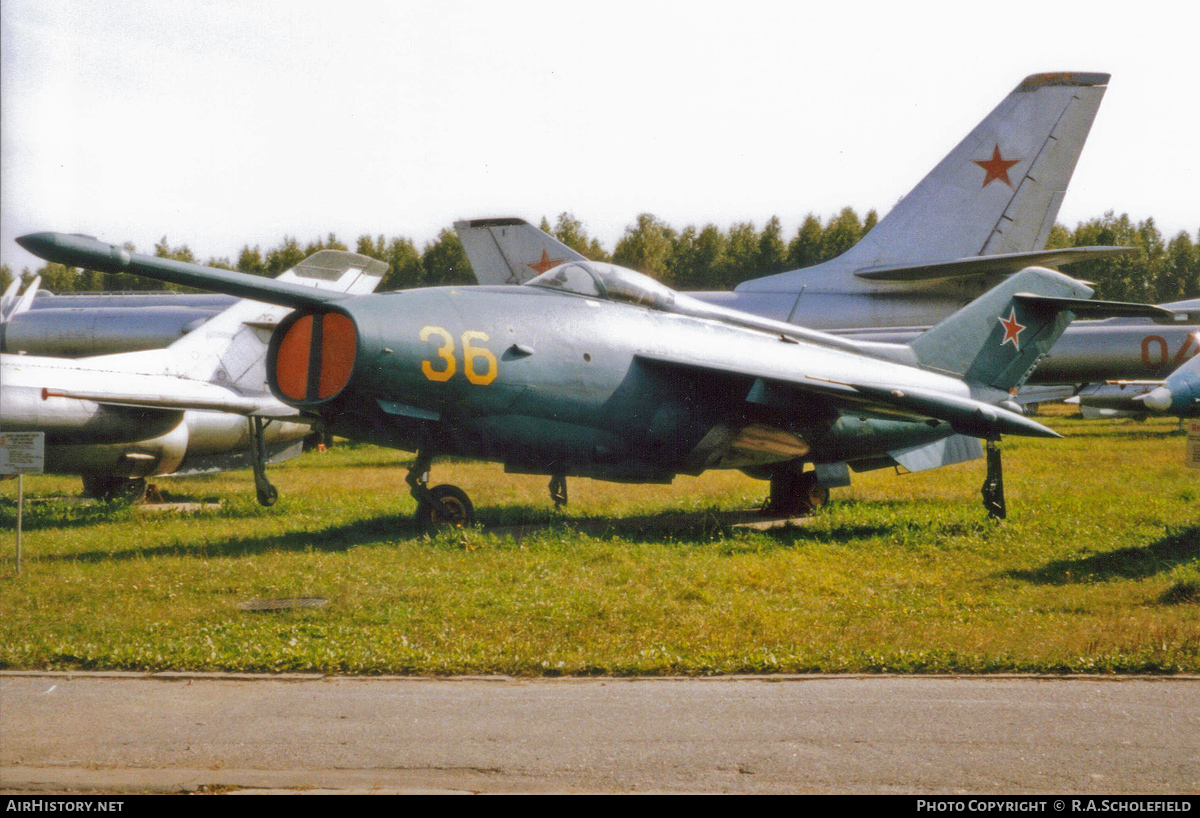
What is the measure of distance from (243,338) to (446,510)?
228 inches

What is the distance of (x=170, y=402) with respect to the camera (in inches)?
506

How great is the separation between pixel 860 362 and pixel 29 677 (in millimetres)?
9305

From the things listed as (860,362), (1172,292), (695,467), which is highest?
(1172,292)

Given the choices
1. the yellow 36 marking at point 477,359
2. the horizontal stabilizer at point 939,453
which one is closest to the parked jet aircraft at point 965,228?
the horizontal stabilizer at point 939,453

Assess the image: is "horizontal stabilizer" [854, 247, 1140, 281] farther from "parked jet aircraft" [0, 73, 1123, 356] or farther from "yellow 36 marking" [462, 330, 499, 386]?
"yellow 36 marking" [462, 330, 499, 386]

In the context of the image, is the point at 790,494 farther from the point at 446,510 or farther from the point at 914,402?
the point at 446,510

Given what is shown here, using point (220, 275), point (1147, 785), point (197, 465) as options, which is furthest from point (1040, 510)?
point (197, 465)

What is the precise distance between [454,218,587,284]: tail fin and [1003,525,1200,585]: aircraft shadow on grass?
1401 cm

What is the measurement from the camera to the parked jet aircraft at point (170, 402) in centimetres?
1233

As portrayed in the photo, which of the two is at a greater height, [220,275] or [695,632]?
[220,275]

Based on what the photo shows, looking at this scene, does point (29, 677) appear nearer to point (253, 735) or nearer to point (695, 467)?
point (253, 735)

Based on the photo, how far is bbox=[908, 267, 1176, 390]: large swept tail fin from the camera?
13.2 m
